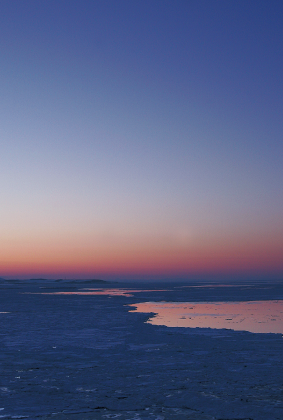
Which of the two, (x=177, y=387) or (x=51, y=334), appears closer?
(x=177, y=387)

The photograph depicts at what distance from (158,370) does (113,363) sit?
1.35 meters

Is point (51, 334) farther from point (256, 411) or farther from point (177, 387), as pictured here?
point (256, 411)

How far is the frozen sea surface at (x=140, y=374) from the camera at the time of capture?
21.8ft

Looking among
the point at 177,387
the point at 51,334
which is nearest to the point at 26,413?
the point at 177,387

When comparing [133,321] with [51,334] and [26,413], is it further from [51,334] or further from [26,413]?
[26,413]

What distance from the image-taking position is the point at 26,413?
21.1ft

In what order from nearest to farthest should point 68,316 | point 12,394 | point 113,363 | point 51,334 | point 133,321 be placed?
1. point 12,394
2. point 113,363
3. point 51,334
4. point 133,321
5. point 68,316

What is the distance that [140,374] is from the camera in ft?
29.3

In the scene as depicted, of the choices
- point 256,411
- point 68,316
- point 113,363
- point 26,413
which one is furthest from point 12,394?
point 68,316

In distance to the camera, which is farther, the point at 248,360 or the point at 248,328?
the point at 248,328

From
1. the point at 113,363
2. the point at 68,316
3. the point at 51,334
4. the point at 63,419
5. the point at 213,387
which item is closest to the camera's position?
the point at 63,419

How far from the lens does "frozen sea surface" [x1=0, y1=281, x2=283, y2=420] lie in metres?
6.63

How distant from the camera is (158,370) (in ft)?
30.5

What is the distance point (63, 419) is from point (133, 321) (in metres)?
12.7
